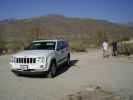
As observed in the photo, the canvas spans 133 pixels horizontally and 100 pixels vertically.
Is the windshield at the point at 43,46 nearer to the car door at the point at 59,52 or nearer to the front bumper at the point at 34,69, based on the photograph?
the car door at the point at 59,52

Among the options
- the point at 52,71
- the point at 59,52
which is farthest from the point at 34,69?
the point at 59,52

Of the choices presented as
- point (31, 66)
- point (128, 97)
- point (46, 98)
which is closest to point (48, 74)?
point (31, 66)

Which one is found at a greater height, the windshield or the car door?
the windshield

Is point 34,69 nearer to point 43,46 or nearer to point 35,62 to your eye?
point 35,62

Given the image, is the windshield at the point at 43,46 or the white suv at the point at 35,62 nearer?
the white suv at the point at 35,62

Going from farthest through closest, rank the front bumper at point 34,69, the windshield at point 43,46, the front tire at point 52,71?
the windshield at point 43,46 → the front tire at point 52,71 → the front bumper at point 34,69

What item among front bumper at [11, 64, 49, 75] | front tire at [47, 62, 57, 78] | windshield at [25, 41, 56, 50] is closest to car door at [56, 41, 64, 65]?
windshield at [25, 41, 56, 50]

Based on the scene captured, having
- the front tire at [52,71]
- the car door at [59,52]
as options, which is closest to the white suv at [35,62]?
the front tire at [52,71]

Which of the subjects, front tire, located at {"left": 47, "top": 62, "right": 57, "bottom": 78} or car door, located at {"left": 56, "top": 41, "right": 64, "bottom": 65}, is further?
car door, located at {"left": 56, "top": 41, "right": 64, "bottom": 65}

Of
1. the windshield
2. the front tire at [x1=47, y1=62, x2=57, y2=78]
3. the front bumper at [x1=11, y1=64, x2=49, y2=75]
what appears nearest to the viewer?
the front bumper at [x1=11, y1=64, x2=49, y2=75]

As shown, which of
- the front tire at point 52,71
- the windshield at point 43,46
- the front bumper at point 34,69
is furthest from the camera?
the windshield at point 43,46

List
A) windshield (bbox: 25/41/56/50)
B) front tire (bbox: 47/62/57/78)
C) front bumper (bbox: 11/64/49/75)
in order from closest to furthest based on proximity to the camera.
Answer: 1. front bumper (bbox: 11/64/49/75)
2. front tire (bbox: 47/62/57/78)
3. windshield (bbox: 25/41/56/50)

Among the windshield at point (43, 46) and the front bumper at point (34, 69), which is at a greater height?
the windshield at point (43, 46)

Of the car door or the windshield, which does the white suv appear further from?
the windshield
